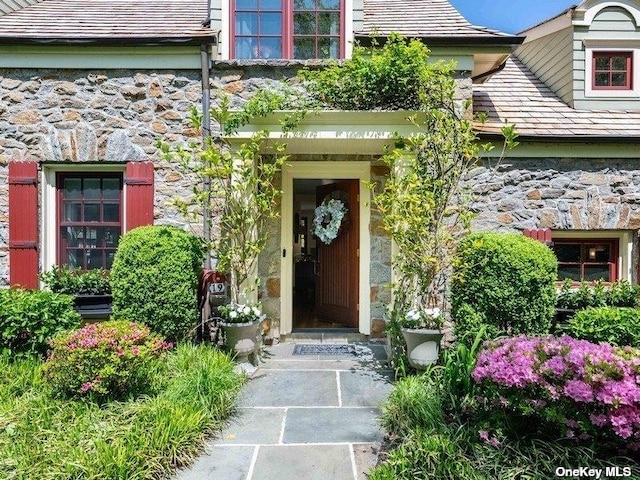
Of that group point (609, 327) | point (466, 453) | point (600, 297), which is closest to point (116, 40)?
point (466, 453)

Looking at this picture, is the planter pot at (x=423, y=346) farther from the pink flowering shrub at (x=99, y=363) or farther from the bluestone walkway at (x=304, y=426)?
the pink flowering shrub at (x=99, y=363)

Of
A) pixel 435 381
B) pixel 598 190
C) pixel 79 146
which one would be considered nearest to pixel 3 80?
pixel 79 146

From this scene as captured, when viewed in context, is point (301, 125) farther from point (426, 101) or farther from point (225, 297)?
point (225, 297)

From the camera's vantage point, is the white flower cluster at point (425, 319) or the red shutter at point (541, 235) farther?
the red shutter at point (541, 235)

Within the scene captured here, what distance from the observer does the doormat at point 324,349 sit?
17.2ft

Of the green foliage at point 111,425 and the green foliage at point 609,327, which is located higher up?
the green foliage at point 609,327

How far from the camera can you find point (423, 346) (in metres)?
4.11

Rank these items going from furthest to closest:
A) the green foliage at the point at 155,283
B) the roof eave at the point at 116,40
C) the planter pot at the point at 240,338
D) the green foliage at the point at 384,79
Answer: the roof eave at the point at 116,40 < the green foliage at the point at 384,79 < the planter pot at the point at 240,338 < the green foliage at the point at 155,283

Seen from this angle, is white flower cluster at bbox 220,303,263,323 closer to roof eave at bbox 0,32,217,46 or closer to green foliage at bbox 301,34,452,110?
green foliage at bbox 301,34,452,110

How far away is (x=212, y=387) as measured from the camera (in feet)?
11.4

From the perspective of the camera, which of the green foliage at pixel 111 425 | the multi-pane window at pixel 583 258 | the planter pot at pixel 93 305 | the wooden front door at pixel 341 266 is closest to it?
the green foliage at pixel 111 425

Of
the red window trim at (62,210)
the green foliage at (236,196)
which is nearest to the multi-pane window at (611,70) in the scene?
the green foliage at (236,196)

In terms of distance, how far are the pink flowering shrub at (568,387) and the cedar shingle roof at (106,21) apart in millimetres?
4672

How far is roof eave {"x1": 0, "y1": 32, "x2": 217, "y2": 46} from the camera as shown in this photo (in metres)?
5.00
